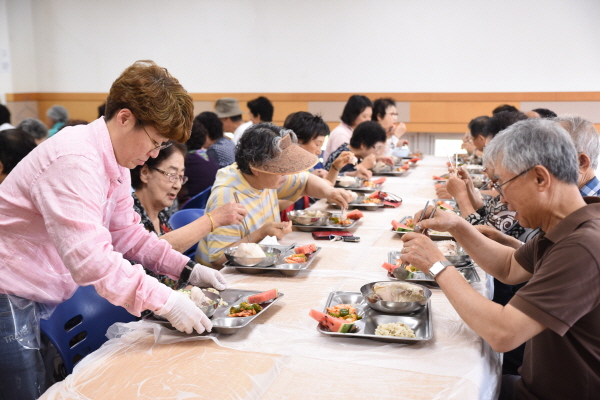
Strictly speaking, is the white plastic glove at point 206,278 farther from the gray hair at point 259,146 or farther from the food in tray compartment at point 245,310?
the gray hair at point 259,146

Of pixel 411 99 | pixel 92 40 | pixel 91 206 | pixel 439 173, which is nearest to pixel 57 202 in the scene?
pixel 91 206

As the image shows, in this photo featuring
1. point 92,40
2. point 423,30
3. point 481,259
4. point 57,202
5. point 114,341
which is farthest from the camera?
point 92,40

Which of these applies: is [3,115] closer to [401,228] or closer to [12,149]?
[12,149]

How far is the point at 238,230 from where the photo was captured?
8.25 feet

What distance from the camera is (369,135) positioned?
476 cm

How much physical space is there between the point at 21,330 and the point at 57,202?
48 cm

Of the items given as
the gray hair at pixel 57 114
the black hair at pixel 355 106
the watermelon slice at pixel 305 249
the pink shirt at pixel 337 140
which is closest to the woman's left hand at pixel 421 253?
the watermelon slice at pixel 305 249

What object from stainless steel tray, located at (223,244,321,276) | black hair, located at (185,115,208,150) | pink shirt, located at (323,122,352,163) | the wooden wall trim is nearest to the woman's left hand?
stainless steel tray, located at (223,244,321,276)

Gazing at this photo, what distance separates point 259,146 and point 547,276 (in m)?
1.50

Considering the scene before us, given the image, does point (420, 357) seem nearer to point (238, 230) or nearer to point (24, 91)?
point (238, 230)

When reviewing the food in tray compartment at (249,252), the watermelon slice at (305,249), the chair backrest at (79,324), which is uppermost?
the food in tray compartment at (249,252)

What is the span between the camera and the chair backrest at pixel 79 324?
1.70 metres

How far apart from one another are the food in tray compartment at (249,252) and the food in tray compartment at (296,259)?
0.10 meters

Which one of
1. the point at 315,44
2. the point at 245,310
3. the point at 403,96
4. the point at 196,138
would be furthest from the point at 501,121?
the point at 315,44
